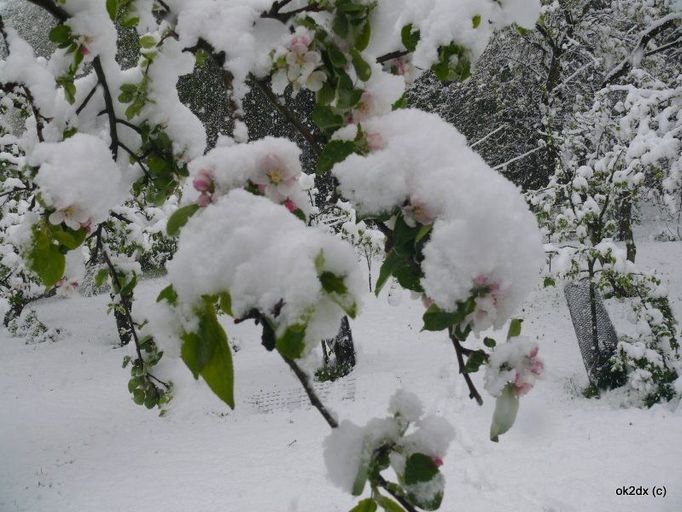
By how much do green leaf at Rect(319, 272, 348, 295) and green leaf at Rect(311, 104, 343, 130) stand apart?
0.31m

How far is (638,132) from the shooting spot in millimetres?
5000

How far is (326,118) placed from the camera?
Result: 71cm

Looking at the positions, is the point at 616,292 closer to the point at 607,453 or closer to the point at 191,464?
the point at 607,453

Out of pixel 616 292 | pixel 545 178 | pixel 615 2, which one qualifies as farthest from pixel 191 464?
pixel 545 178

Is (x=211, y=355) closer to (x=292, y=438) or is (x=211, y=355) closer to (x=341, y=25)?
(x=341, y=25)

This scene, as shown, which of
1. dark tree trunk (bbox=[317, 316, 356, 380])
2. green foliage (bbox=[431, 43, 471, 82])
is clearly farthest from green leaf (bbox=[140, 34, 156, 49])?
dark tree trunk (bbox=[317, 316, 356, 380])

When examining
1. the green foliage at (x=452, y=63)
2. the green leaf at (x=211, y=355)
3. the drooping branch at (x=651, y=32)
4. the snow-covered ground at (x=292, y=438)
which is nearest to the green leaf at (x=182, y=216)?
the green leaf at (x=211, y=355)

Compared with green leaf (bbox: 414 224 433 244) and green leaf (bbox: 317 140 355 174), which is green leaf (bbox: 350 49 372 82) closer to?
green leaf (bbox: 317 140 355 174)

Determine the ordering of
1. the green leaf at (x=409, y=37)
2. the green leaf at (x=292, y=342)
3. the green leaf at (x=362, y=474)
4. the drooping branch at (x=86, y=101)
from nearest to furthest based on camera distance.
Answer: the green leaf at (x=292, y=342) < the green leaf at (x=362, y=474) < the green leaf at (x=409, y=37) < the drooping branch at (x=86, y=101)

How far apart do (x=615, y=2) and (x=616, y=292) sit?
5.34 m

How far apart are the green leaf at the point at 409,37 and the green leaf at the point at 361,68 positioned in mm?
117

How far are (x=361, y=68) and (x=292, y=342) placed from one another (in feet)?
1.54

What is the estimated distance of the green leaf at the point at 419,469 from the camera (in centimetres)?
56

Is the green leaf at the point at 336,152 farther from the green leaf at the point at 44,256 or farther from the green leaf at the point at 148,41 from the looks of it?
the green leaf at the point at 148,41
